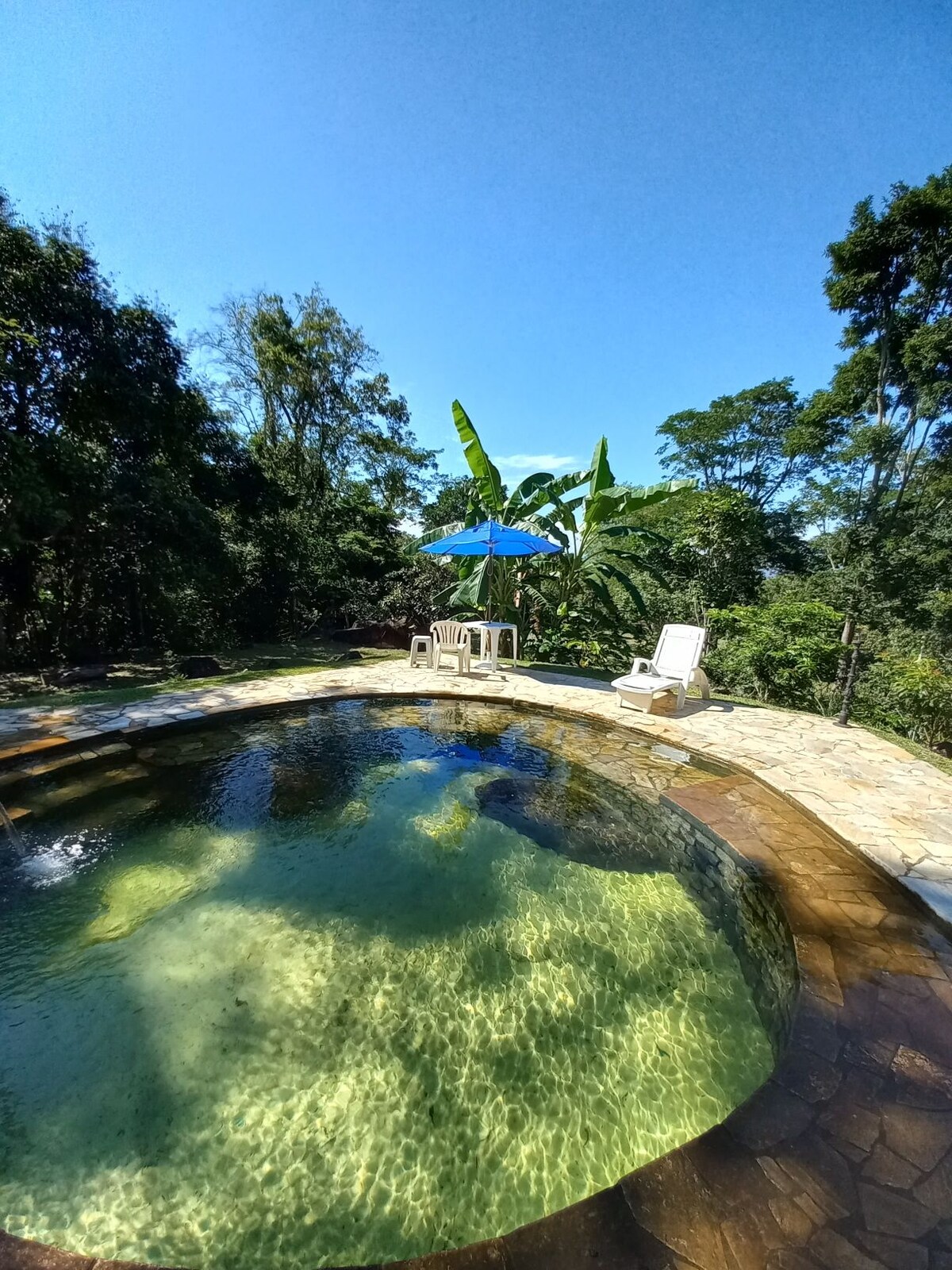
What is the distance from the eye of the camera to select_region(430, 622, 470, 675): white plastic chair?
8273 mm

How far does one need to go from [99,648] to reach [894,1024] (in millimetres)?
13431

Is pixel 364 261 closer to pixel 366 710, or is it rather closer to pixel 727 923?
pixel 366 710

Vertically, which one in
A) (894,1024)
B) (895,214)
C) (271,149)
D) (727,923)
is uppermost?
(895,214)

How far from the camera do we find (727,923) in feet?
9.53

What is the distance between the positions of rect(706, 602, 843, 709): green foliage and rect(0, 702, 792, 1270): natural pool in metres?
5.02

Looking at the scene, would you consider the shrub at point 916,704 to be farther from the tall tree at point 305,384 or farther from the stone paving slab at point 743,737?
the tall tree at point 305,384

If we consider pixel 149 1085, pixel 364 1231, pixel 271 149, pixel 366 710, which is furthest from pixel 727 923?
pixel 271 149

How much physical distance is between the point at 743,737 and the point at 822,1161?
453 centimetres

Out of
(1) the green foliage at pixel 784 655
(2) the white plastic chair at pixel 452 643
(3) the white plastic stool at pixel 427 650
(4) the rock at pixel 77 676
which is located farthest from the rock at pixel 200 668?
(1) the green foliage at pixel 784 655

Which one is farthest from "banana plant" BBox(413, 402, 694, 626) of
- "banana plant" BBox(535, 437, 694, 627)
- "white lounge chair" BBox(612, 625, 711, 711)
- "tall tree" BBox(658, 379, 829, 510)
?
"tall tree" BBox(658, 379, 829, 510)

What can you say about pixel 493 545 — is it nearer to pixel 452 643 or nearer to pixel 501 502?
pixel 452 643

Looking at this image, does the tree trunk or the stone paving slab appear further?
the tree trunk

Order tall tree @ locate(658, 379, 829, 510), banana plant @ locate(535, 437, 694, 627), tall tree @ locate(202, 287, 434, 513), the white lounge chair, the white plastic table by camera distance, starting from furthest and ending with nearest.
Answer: tall tree @ locate(658, 379, 829, 510) < tall tree @ locate(202, 287, 434, 513) < banana plant @ locate(535, 437, 694, 627) < the white plastic table < the white lounge chair

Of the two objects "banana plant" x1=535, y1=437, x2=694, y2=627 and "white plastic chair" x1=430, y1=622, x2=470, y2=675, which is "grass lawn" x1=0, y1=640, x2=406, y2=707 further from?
A: "banana plant" x1=535, y1=437, x2=694, y2=627
